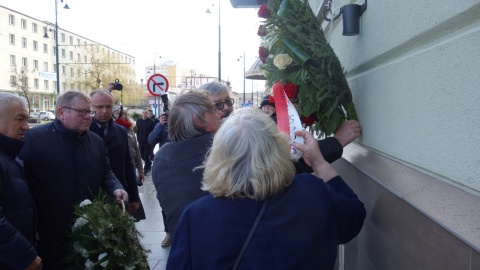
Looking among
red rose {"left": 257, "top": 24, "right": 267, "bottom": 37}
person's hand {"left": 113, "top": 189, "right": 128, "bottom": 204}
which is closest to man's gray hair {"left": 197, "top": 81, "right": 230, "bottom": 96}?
red rose {"left": 257, "top": 24, "right": 267, "bottom": 37}

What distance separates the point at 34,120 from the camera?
4994 centimetres

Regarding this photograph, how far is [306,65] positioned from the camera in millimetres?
2746

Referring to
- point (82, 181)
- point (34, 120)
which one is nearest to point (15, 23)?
point (34, 120)

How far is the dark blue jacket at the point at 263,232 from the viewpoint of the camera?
62.7 inches

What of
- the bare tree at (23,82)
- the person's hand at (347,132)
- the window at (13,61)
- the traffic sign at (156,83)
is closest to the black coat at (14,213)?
the person's hand at (347,132)

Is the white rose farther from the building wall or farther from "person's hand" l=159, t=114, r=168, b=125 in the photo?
"person's hand" l=159, t=114, r=168, b=125

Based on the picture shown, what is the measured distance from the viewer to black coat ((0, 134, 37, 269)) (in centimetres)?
263

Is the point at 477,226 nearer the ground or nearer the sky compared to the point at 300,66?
nearer the ground

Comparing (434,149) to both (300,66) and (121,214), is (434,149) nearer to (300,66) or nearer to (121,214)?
(300,66)

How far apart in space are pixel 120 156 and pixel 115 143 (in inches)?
6.2

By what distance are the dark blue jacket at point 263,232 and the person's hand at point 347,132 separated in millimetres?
1153

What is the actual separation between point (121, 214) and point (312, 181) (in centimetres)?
189

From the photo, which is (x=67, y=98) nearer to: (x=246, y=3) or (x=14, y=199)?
(x=14, y=199)

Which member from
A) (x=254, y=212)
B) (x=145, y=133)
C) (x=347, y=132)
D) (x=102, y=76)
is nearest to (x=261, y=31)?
(x=347, y=132)
